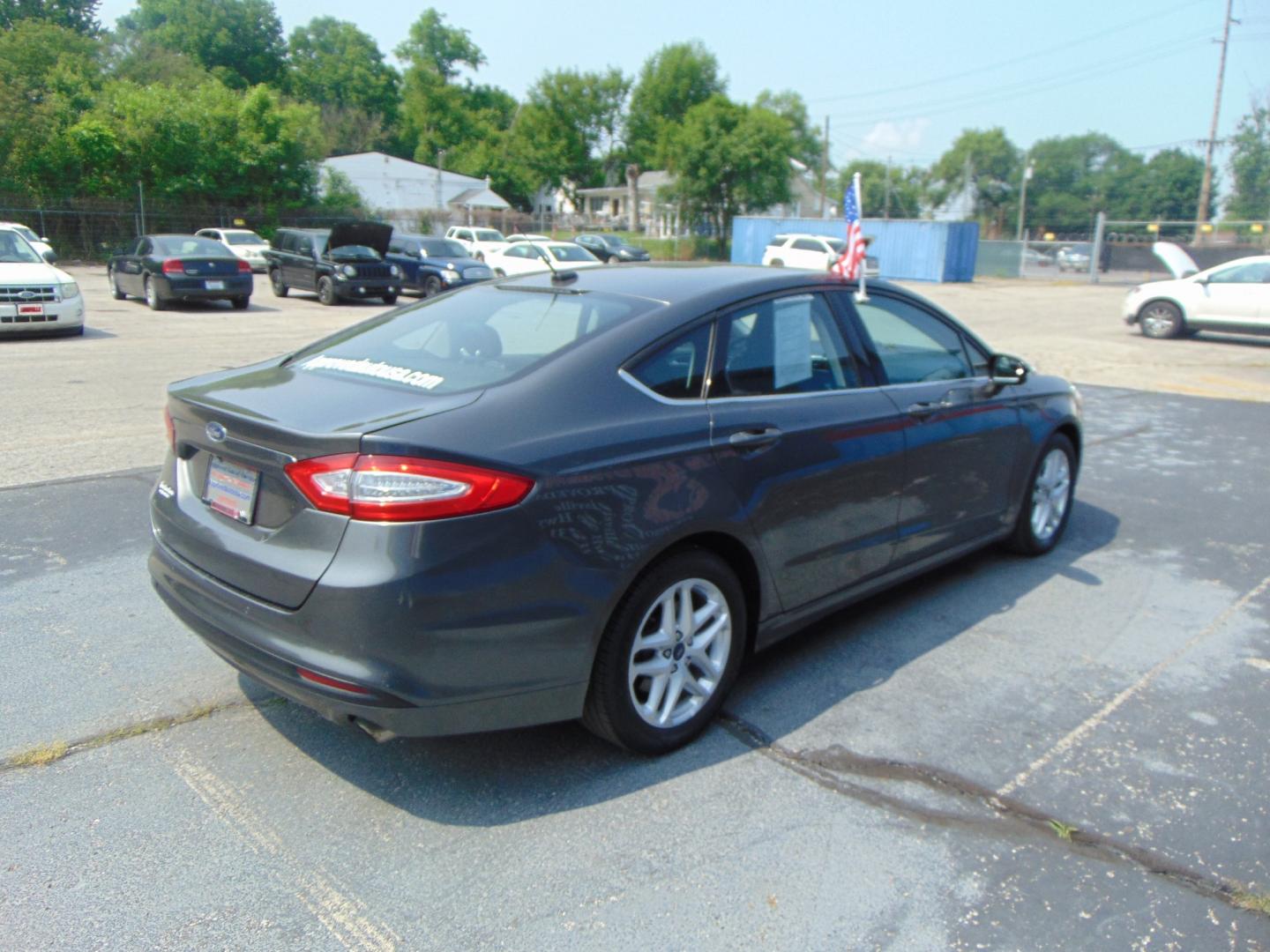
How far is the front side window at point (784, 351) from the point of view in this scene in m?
3.75

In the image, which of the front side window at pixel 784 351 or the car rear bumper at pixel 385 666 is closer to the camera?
the car rear bumper at pixel 385 666

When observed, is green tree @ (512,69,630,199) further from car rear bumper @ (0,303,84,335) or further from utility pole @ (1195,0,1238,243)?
car rear bumper @ (0,303,84,335)

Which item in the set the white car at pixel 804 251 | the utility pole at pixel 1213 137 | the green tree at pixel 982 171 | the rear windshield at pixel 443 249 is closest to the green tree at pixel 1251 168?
the utility pole at pixel 1213 137

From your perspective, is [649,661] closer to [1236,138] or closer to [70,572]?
[70,572]

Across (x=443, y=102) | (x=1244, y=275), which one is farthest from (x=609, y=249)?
(x=443, y=102)

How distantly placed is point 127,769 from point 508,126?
101 meters

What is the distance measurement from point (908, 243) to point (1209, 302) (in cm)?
2298

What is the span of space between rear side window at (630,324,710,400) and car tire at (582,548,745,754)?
1.85ft

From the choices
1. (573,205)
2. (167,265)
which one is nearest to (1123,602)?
(167,265)

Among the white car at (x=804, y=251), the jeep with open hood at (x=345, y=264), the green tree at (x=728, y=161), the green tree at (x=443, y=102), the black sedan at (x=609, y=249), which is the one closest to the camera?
the jeep with open hood at (x=345, y=264)

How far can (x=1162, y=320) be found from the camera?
19.2 meters

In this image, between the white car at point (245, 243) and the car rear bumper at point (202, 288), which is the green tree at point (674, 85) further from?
the car rear bumper at point (202, 288)

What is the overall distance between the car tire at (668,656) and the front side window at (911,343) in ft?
4.86

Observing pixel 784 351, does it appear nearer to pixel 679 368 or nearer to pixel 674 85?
pixel 679 368
